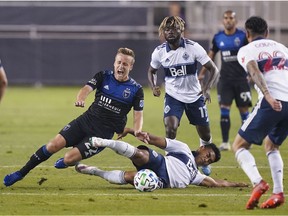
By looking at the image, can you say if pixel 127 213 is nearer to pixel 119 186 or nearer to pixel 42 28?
pixel 119 186

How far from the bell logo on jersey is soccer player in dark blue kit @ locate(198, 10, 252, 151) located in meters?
3.81

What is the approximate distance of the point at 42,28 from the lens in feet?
132

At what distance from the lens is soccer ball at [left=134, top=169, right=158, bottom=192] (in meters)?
12.6

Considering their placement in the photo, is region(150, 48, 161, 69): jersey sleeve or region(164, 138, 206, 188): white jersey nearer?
region(164, 138, 206, 188): white jersey

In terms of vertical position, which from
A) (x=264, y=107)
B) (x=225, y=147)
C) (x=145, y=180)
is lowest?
(x=225, y=147)

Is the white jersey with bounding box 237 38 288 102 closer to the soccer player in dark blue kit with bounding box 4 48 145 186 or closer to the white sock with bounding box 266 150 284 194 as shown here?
the white sock with bounding box 266 150 284 194

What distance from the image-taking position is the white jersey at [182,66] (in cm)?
1506

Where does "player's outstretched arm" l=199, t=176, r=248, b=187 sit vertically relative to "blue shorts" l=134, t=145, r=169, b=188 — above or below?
below

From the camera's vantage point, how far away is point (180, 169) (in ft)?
42.4

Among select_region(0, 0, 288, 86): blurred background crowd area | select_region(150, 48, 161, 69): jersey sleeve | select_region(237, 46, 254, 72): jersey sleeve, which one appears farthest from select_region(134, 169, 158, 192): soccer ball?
select_region(0, 0, 288, 86): blurred background crowd area

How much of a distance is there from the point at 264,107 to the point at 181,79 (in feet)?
13.1

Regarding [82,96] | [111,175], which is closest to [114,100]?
[82,96]

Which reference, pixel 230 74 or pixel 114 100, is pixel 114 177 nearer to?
pixel 114 100

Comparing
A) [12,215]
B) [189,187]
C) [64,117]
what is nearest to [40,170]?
[189,187]
